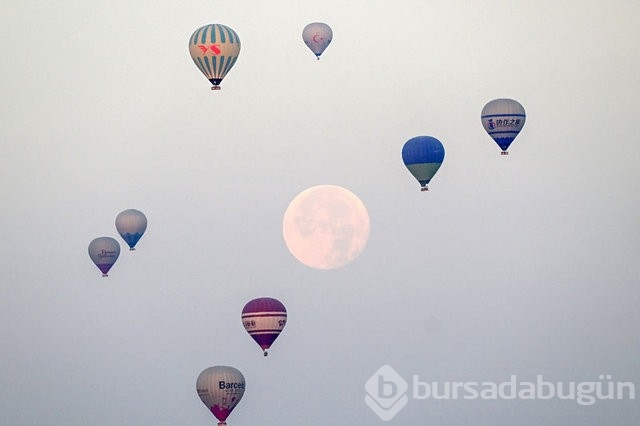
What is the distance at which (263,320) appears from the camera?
53.7m

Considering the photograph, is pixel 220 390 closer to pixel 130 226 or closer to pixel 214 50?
pixel 130 226

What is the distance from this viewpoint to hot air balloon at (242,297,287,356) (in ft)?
176

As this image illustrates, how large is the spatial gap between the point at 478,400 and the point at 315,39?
2374 inches

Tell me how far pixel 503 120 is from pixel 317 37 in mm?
9422

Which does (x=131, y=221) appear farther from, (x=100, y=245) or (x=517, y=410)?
(x=517, y=410)

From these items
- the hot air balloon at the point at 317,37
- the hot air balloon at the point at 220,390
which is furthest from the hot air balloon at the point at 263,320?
the hot air balloon at the point at 317,37

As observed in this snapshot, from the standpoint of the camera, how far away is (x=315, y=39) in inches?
2295

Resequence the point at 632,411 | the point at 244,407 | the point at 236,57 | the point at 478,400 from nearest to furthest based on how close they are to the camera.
A: the point at 236,57 → the point at 244,407 → the point at 632,411 → the point at 478,400

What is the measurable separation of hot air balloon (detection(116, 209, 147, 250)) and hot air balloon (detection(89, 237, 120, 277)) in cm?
116

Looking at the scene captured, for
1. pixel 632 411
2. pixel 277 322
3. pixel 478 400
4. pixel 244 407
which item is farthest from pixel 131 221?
pixel 478 400

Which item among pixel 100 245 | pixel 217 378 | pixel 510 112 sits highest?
pixel 510 112

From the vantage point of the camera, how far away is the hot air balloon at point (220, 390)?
52.6m

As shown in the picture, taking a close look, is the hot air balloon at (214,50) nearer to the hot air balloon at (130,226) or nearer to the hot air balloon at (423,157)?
the hot air balloon at (423,157)

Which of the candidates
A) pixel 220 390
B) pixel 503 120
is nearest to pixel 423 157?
pixel 503 120
